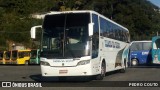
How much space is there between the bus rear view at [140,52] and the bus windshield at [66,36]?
81.1 ft

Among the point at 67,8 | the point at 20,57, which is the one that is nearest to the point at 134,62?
the point at 20,57

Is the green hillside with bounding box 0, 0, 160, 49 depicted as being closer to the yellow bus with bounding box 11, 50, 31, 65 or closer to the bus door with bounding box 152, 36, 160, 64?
Answer: the yellow bus with bounding box 11, 50, 31, 65

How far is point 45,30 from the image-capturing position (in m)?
19.9

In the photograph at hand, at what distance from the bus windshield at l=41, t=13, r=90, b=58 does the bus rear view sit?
24.7 metres

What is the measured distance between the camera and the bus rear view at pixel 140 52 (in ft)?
144

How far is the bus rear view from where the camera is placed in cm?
4391

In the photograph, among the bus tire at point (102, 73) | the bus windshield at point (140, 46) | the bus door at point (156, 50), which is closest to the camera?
the bus tire at point (102, 73)

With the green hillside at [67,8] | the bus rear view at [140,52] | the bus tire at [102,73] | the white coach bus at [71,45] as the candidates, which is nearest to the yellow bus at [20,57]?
the green hillside at [67,8]

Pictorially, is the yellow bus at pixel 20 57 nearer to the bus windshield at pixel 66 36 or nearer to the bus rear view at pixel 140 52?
the bus rear view at pixel 140 52

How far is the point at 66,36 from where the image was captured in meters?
19.5

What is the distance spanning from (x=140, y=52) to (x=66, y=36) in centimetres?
2544

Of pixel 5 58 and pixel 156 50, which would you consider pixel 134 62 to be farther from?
pixel 5 58

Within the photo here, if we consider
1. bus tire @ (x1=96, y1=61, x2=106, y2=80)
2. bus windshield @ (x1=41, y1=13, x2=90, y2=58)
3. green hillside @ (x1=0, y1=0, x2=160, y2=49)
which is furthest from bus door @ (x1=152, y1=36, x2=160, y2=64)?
green hillside @ (x1=0, y1=0, x2=160, y2=49)

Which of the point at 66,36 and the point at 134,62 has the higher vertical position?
the point at 66,36
